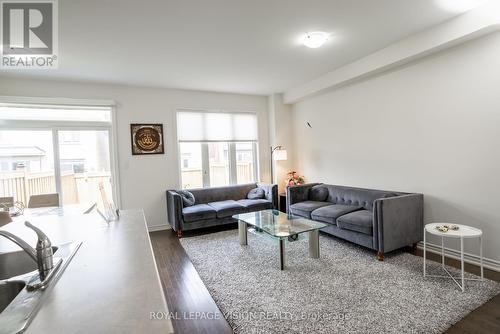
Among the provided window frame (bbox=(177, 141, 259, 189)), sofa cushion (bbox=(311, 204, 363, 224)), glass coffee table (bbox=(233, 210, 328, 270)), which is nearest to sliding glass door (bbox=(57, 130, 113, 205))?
window frame (bbox=(177, 141, 259, 189))

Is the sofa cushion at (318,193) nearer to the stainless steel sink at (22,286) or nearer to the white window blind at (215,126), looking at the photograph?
the white window blind at (215,126)

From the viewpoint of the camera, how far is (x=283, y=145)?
588 centimetres

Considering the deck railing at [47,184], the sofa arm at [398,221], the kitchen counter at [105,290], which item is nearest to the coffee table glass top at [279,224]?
the sofa arm at [398,221]

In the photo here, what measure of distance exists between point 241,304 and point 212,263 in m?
1.00

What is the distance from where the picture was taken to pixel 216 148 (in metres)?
5.54

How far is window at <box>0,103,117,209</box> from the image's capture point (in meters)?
4.05

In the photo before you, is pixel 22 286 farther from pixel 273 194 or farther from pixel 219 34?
pixel 273 194

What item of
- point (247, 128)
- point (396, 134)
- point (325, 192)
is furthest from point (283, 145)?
point (396, 134)

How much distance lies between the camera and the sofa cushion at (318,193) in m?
4.71

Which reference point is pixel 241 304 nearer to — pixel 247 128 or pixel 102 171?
pixel 102 171

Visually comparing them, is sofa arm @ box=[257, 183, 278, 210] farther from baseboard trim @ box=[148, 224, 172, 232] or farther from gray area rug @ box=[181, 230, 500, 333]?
baseboard trim @ box=[148, 224, 172, 232]

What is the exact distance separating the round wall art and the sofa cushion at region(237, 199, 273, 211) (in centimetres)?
189

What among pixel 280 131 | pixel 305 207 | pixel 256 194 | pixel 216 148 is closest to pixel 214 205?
pixel 256 194

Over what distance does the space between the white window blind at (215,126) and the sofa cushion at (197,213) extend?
1.48 meters
